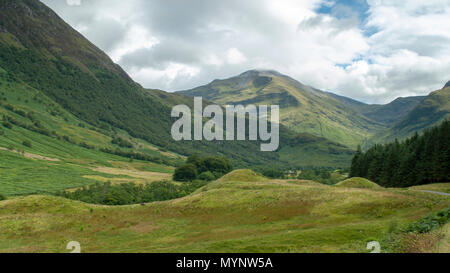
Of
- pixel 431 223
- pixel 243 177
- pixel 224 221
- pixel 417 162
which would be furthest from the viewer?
pixel 417 162

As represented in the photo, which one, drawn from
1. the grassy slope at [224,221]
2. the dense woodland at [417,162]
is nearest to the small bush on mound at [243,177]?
the grassy slope at [224,221]

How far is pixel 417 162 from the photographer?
3649 inches

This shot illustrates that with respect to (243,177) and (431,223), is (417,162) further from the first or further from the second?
(431,223)

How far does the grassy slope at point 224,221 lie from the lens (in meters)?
30.9

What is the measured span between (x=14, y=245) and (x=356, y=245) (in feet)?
139

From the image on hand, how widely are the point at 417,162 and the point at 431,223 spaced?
3044 inches

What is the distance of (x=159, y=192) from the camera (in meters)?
136

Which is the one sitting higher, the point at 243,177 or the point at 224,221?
the point at 243,177

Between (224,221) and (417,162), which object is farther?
(417,162)

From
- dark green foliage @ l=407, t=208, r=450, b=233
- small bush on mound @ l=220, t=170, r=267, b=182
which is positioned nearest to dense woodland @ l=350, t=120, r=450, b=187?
small bush on mound @ l=220, t=170, r=267, b=182

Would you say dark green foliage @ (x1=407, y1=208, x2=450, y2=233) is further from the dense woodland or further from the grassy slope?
the dense woodland

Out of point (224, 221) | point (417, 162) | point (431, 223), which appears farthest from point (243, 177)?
point (431, 223)

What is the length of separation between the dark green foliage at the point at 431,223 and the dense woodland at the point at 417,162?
67461 millimetres
